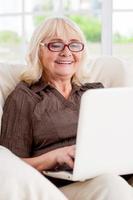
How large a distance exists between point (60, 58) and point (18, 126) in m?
0.38

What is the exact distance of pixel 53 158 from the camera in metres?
1.80

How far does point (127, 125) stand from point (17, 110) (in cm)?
59

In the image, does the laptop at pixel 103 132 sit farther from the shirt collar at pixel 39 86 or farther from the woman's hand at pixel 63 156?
the shirt collar at pixel 39 86

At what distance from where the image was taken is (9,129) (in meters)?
1.92

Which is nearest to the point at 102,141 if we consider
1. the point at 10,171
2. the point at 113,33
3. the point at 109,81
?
the point at 10,171

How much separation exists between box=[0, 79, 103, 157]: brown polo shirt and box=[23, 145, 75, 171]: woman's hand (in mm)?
95

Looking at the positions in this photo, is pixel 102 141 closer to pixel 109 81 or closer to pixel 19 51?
pixel 109 81

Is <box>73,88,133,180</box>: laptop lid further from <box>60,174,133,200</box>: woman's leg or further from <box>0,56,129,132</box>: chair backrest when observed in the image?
<box>0,56,129,132</box>: chair backrest

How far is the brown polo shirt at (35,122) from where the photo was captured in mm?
1908

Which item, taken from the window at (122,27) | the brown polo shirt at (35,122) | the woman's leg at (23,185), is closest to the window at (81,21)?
the window at (122,27)

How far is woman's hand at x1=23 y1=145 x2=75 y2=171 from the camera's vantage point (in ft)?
5.69

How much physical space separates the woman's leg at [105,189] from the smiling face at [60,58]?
0.59 metres

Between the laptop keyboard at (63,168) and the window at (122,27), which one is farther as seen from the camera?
the window at (122,27)

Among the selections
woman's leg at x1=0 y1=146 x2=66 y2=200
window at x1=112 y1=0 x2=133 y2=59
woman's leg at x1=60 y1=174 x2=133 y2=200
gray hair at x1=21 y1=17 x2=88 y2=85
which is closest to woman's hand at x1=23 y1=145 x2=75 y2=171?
woman's leg at x1=60 y1=174 x2=133 y2=200
